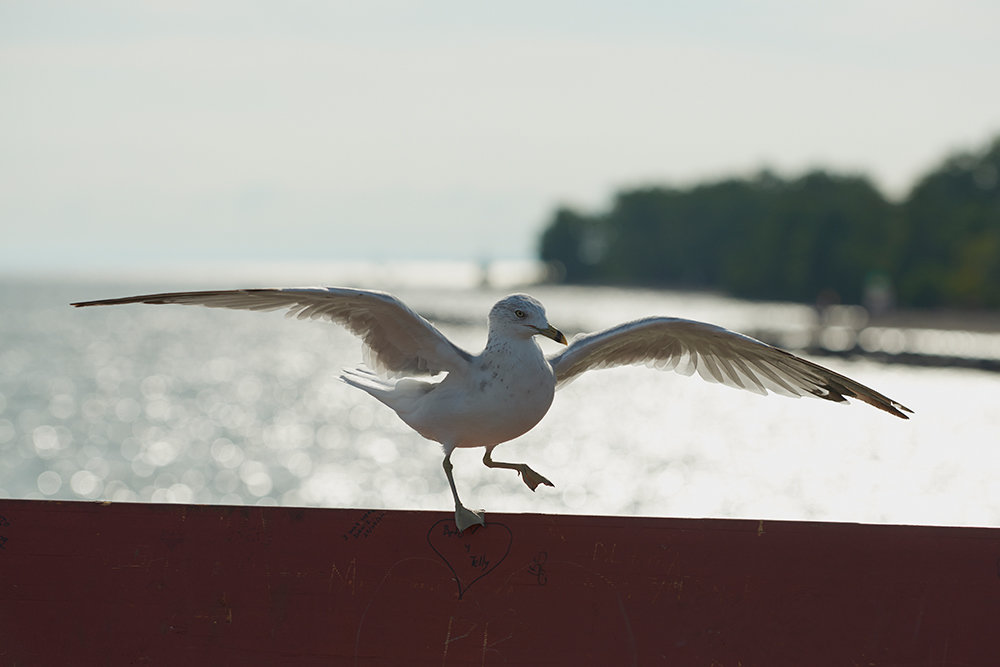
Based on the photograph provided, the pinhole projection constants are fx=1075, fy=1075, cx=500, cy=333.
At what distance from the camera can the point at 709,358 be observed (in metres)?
6.10

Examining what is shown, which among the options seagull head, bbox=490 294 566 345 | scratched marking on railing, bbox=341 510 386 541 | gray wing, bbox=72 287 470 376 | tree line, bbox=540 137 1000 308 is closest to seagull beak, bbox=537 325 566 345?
seagull head, bbox=490 294 566 345

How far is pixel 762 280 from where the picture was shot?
4850 inches

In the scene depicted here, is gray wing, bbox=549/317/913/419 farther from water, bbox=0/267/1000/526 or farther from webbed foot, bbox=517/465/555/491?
water, bbox=0/267/1000/526

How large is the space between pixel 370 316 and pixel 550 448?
132ft

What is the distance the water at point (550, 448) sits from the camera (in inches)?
1373

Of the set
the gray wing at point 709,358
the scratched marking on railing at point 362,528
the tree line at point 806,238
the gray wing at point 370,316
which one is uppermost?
the gray wing at point 370,316

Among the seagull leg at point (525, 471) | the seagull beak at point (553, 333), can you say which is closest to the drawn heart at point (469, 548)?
the seagull leg at point (525, 471)

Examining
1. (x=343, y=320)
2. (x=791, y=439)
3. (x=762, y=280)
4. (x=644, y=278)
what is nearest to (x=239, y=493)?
(x=791, y=439)

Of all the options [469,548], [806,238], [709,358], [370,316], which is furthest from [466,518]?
[806,238]

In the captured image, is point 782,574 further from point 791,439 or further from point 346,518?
point 791,439

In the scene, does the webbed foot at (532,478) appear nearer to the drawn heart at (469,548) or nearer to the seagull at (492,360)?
the seagull at (492,360)

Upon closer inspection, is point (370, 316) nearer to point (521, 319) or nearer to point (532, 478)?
point (521, 319)

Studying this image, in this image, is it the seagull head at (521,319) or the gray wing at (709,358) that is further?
the gray wing at (709,358)

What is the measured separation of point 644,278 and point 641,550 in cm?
16643
